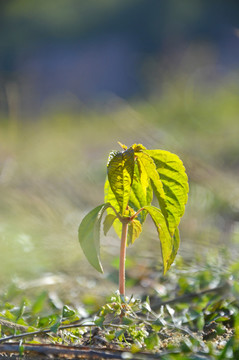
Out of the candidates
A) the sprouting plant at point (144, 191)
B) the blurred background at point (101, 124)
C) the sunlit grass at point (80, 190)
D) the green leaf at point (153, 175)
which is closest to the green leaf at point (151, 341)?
the sprouting plant at point (144, 191)

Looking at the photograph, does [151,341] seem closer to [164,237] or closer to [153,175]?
[164,237]

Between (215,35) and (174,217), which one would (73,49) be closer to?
(215,35)

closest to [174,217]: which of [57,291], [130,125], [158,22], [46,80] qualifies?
[57,291]

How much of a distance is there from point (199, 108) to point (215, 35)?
30.0ft

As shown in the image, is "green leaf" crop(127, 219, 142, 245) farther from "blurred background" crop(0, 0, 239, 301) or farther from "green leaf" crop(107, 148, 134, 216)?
"blurred background" crop(0, 0, 239, 301)

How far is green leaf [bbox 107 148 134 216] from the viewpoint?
907 mm

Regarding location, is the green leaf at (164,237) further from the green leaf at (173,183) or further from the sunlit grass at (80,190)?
the sunlit grass at (80,190)

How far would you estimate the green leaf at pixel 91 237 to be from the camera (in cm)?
92

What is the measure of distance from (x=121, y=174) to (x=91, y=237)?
13cm

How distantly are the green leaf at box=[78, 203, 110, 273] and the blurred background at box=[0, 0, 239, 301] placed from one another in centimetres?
70

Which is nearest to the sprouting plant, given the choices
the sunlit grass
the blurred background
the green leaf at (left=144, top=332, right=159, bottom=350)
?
the green leaf at (left=144, top=332, right=159, bottom=350)

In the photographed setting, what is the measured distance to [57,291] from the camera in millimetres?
1658

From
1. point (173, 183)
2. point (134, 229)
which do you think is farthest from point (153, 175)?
point (134, 229)

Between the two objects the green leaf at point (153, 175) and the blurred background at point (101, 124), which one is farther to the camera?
the blurred background at point (101, 124)
